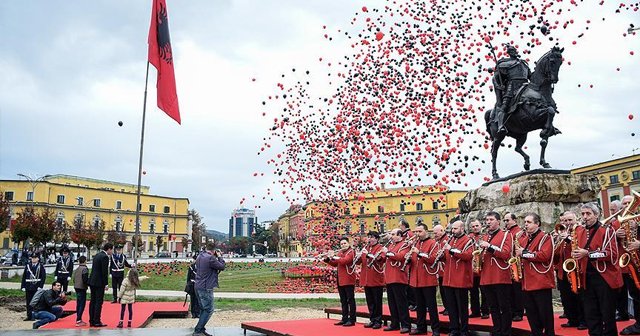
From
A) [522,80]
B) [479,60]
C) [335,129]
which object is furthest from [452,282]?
[335,129]

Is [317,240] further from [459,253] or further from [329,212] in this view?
[459,253]

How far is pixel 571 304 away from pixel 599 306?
134cm

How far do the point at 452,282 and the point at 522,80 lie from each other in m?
6.70

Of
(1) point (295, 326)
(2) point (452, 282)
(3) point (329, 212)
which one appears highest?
(3) point (329, 212)

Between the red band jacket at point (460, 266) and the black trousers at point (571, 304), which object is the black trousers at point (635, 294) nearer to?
the black trousers at point (571, 304)

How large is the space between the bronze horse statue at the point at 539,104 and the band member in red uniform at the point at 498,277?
5329 mm

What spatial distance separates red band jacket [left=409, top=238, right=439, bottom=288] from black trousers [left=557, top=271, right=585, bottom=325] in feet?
6.82

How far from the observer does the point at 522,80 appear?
12.9 meters

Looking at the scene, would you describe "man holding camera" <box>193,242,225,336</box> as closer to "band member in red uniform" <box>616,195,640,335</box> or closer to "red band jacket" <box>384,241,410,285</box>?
"red band jacket" <box>384,241,410,285</box>

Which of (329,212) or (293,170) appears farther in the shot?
(329,212)

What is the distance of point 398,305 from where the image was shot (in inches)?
377

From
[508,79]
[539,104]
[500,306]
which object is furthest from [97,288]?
[539,104]

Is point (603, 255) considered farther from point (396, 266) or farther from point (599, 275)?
point (396, 266)

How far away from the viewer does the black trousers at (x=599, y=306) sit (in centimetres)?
689
